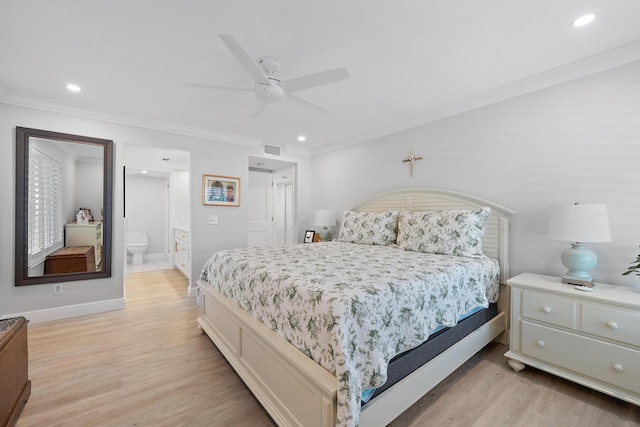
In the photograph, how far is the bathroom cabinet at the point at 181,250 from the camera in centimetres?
477

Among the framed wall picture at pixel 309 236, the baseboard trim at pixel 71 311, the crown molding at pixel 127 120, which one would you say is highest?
the crown molding at pixel 127 120

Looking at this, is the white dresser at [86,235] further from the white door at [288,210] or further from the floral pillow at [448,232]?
the floral pillow at [448,232]

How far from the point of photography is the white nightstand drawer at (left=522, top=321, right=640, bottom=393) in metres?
1.67

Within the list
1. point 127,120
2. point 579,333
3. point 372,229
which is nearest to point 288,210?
point 372,229

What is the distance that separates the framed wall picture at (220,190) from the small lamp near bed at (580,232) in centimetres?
388

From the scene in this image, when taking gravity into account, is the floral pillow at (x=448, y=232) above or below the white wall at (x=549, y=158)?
below

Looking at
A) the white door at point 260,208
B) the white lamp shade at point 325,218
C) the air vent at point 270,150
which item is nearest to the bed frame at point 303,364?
the white lamp shade at point 325,218

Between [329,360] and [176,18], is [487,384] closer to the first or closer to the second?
[329,360]

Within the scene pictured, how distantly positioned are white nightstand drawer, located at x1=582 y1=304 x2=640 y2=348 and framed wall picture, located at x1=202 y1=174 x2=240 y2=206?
4.12 metres

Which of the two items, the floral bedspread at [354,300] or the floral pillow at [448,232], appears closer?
the floral bedspread at [354,300]

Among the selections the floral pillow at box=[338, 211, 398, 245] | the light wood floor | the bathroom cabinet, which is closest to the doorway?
the bathroom cabinet

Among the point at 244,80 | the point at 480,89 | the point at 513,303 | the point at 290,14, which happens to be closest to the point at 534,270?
the point at 513,303

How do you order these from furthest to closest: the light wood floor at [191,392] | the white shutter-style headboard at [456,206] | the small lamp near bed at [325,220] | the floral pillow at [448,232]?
the small lamp near bed at [325,220], the white shutter-style headboard at [456,206], the floral pillow at [448,232], the light wood floor at [191,392]

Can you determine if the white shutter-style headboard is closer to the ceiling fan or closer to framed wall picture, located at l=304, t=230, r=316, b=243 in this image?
framed wall picture, located at l=304, t=230, r=316, b=243
